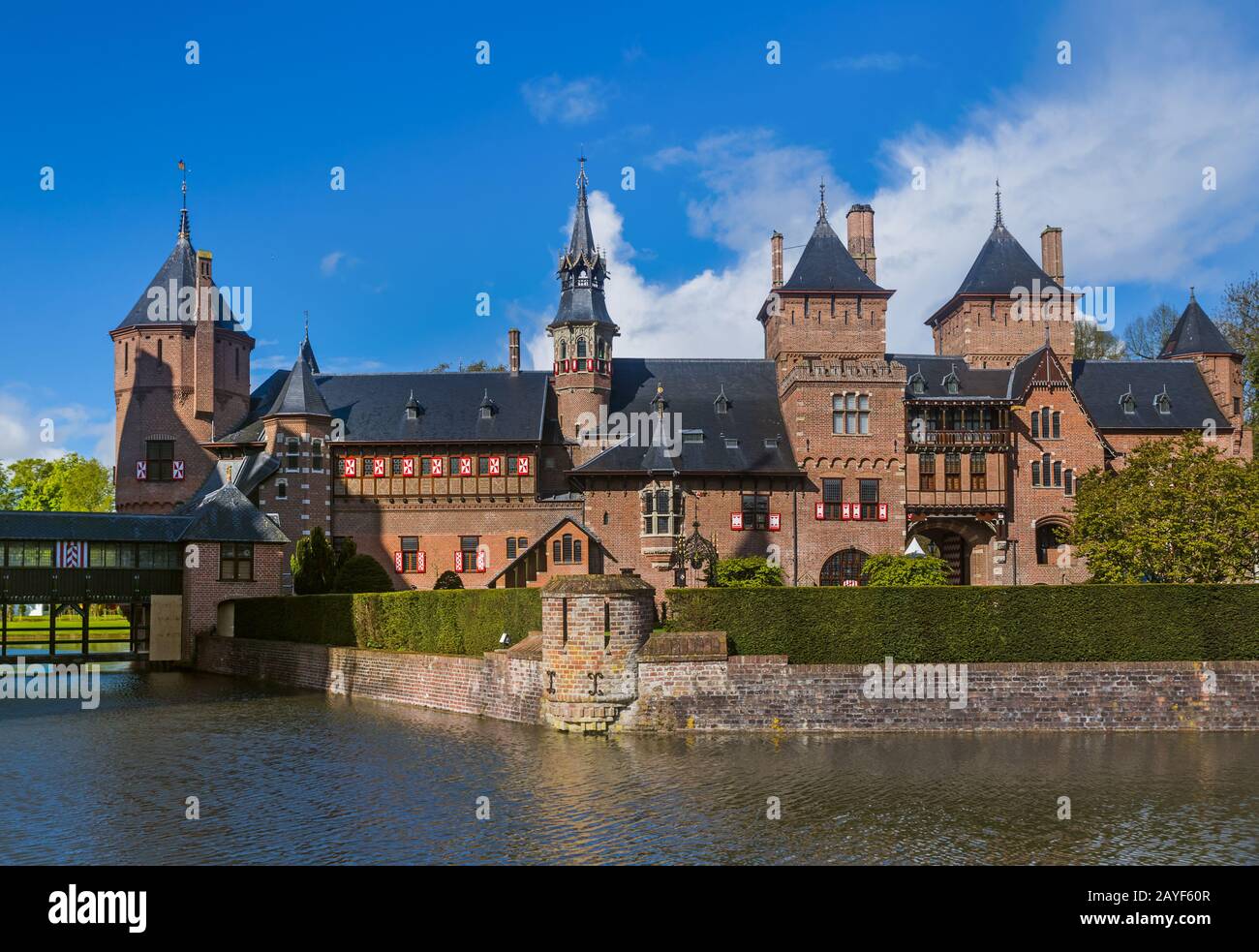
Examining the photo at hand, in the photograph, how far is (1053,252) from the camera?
52.1 meters

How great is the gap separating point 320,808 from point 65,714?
13.0 meters

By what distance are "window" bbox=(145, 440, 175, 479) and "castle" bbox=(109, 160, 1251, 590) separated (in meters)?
0.09

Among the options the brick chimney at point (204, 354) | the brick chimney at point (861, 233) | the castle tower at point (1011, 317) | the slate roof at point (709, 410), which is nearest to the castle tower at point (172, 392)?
the brick chimney at point (204, 354)

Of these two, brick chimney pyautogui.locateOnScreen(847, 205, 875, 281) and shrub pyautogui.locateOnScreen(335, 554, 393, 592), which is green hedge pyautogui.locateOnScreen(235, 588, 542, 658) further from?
brick chimney pyautogui.locateOnScreen(847, 205, 875, 281)

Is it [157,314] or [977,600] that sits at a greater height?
[157,314]

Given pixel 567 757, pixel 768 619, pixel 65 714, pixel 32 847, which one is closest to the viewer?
pixel 32 847

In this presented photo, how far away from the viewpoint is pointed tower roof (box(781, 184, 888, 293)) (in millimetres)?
47281

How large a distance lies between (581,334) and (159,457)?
727 inches

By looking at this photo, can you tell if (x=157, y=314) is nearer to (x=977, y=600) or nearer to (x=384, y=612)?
(x=384, y=612)

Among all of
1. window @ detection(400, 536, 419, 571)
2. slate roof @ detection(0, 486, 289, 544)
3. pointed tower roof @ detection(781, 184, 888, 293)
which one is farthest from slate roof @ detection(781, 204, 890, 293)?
slate roof @ detection(0, 486, 289, 544)

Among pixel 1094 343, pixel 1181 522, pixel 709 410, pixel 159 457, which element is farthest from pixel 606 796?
pixel 1094 343

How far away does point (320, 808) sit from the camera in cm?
1553

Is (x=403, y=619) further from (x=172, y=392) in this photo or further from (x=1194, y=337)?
(x=1194, y=337)
